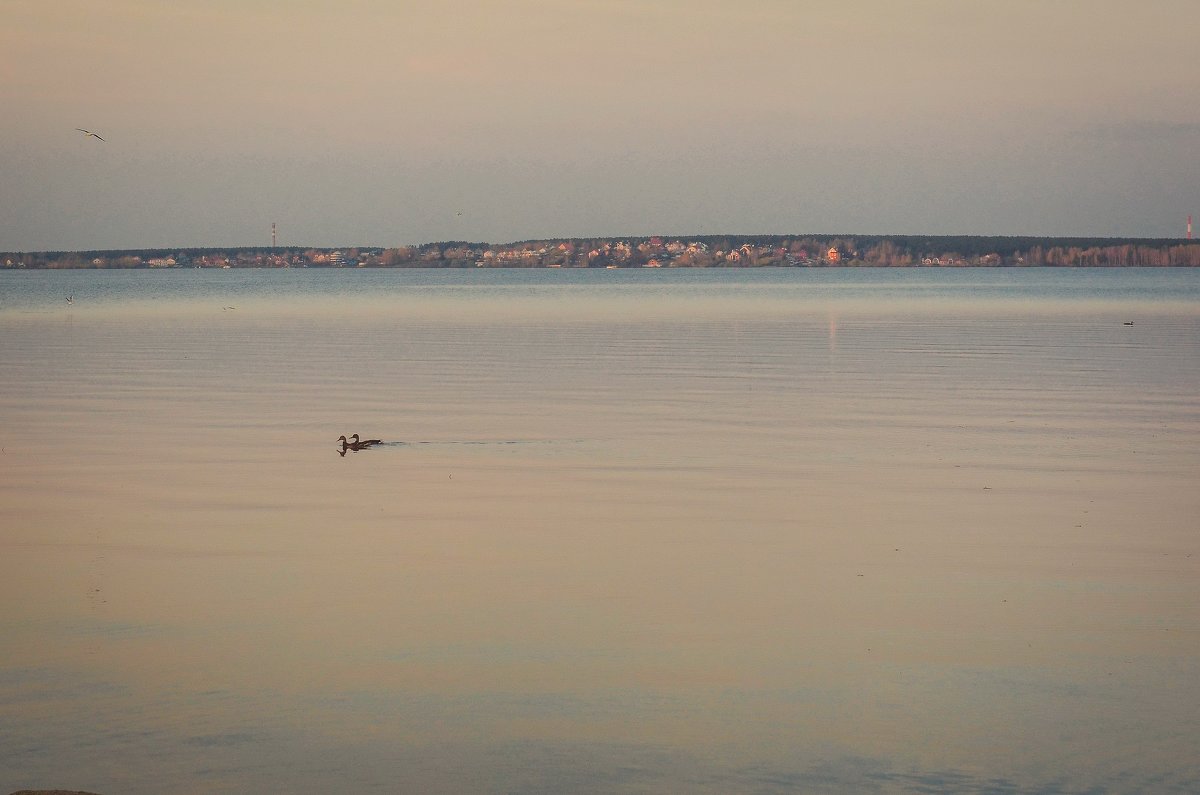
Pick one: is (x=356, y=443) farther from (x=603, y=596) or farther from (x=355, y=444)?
(x=603, y=596)

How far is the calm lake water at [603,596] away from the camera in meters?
7.64

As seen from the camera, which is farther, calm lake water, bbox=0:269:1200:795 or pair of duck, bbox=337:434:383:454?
pair of duck, bbox=337:434:383:454

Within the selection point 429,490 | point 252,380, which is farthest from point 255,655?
point 252,380

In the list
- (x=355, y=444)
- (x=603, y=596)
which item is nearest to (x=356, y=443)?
(x=355, y=444)

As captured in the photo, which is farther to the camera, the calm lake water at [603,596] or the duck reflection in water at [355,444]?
the duck reflection in water at [355,444]

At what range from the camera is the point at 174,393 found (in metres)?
27.2

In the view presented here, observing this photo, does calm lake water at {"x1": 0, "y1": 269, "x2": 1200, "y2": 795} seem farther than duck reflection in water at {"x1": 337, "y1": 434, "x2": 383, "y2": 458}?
No

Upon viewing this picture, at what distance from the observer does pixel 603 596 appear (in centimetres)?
1091

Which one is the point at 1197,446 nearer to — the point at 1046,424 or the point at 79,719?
the point at 1046,424

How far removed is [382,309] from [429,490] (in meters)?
60.5

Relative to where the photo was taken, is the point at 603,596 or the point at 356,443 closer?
the point at 603,596

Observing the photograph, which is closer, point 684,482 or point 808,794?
point 808,794

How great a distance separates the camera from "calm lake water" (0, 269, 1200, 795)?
7.64 metres

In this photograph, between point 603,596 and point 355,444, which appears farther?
point 355,444
